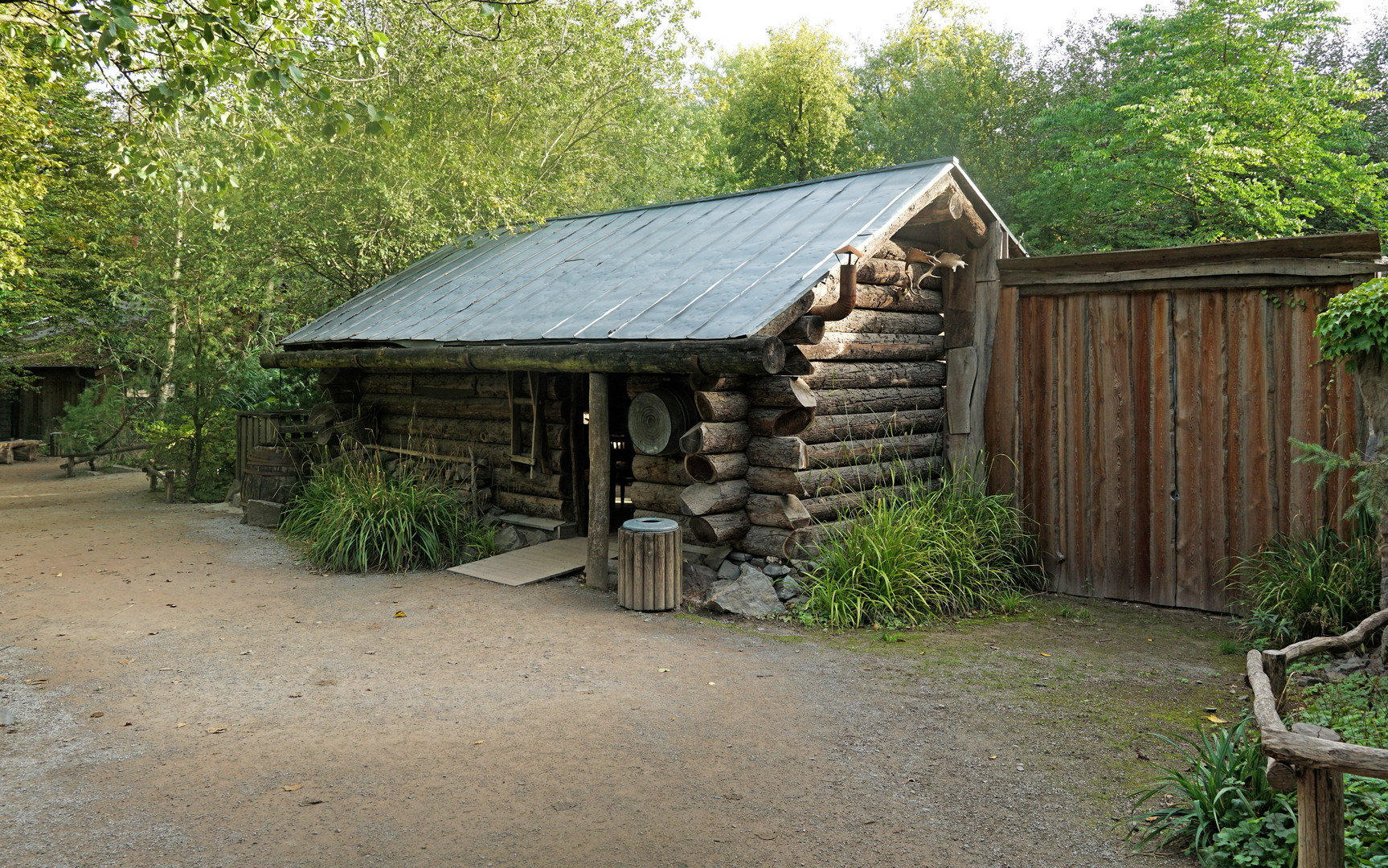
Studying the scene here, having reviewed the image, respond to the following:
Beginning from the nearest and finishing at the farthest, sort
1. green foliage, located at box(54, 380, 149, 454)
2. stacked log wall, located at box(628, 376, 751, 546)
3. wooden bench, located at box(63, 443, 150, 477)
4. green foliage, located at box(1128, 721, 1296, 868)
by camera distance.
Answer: green foliage, located at box(1128, 721, 1296, 868) → stacked log wall, located at box(628, 376, 751, 546) → wooden bench, located at box(63, 443, 150, 477) → green foliage, located at box(54, 380, 149, 454)

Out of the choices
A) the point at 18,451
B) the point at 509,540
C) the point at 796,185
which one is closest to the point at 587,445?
the point at 509,540

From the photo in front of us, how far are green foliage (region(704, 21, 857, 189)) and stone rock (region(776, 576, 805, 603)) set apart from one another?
27194 millimetres

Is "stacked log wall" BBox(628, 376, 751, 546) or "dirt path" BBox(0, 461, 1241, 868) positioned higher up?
"stacked log wall" BBox(628, 376, 751, 546)

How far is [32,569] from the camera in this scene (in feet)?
31.7

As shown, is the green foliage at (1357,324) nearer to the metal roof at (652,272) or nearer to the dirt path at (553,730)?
the dirt path at (553,730)

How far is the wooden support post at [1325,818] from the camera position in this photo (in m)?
3.10

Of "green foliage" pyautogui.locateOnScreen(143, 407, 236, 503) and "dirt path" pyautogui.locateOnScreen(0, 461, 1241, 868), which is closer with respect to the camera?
"dirt path" pyautogui.locateOnScreen(0, 461, 1241, 868)

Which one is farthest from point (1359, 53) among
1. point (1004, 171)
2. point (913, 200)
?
point (913, 200)

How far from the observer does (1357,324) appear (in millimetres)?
5602

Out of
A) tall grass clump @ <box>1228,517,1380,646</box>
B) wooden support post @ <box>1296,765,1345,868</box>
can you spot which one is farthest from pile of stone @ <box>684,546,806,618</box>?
wooden support post @ <box>1296,765,1345,868</box>

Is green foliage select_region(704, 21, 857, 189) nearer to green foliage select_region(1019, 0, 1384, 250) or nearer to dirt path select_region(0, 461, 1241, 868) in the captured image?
green foliage select_region(1019, 0, 1384, 250)

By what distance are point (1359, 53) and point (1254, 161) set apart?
10.1 metres

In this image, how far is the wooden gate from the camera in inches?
287

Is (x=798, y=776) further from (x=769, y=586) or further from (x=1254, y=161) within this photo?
(x=1254, y=161)
